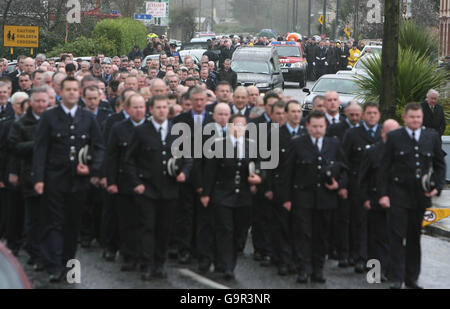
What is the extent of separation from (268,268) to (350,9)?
80081 mm

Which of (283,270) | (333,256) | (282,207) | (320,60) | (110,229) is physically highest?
(320,60)

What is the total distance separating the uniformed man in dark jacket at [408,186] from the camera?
34.2ft

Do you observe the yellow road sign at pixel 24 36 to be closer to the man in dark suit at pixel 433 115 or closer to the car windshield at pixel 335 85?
the car windshield at pixel 335 85

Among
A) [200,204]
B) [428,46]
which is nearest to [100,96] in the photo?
[200,204]

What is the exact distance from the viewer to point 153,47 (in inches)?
1403

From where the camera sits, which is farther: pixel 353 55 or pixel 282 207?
pixel 353 55

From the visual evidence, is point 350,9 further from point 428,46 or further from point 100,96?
point 100,96

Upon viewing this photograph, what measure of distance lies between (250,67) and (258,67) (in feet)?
0.93

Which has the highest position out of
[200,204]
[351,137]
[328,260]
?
[351,137]

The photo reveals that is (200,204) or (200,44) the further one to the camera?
(200,44)

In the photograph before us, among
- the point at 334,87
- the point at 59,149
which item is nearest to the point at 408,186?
the point at 59,149

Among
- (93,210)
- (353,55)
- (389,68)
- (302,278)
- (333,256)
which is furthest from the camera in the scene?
(353,55)

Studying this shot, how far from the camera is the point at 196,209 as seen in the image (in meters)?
11.8

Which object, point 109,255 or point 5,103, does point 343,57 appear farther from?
point 109,255
